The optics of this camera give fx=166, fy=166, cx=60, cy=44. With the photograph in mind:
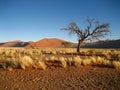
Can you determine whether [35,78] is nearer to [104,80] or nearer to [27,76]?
[27,76]

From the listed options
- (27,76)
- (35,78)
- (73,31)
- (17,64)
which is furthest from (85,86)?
(73,31)

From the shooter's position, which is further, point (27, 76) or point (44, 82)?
point (27, 76)

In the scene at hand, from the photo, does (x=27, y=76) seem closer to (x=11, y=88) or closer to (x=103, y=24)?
(x=11, y=88)

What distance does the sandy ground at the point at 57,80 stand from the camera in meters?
7.58

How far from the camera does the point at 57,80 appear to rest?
864 centimetres

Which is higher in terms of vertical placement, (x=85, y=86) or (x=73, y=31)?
(x=73, y=31)

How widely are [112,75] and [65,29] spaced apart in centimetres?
2035

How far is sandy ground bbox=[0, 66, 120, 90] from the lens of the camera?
7.58 meters

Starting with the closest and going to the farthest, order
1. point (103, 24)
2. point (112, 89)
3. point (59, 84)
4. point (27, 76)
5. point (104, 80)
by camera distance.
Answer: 1. point (112, 89)
2. point (59, 84)
3. point (104, 80)
4. point (27, 76)
5. point (103, 24)

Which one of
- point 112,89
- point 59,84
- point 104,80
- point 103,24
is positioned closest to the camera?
point 112,89

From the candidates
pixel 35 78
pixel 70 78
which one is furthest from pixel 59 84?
pixel 35 78

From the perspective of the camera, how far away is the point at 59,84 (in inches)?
314

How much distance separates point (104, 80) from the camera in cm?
850

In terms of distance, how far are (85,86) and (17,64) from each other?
19.5ft
